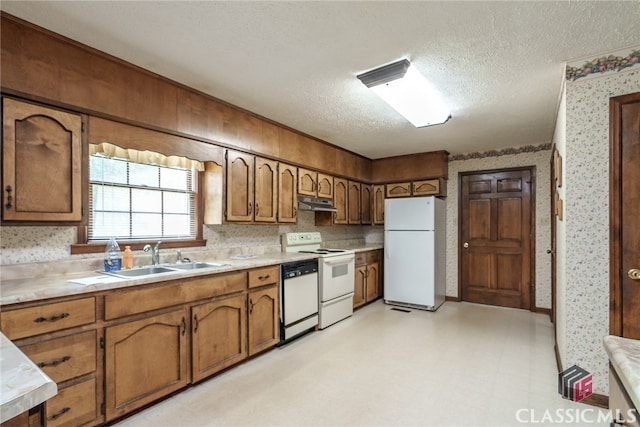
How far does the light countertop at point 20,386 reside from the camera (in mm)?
665

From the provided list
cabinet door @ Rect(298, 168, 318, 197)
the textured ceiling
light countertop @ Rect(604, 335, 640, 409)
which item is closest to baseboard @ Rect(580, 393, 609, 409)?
light countertop @ Rect(604, 335, 640, 409)

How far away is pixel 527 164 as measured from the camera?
15.0ft

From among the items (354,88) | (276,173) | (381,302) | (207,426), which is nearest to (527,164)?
(381,302)

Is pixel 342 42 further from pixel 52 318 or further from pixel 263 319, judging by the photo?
pixel 263 319

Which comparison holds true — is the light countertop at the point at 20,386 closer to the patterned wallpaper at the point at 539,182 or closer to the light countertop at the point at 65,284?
the light countertop at the point at 65,284

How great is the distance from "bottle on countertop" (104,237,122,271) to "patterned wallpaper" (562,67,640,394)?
322cm

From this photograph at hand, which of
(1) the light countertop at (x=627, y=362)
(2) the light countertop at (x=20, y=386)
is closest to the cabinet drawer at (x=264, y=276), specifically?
(2) the light countertop at (x=20, y=386)

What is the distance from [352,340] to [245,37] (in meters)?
2.87

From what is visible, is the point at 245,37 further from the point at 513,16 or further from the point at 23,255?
the point at 23,255

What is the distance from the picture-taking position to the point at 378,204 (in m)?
5.37

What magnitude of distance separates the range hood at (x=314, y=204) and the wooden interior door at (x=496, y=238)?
222 centimetres
